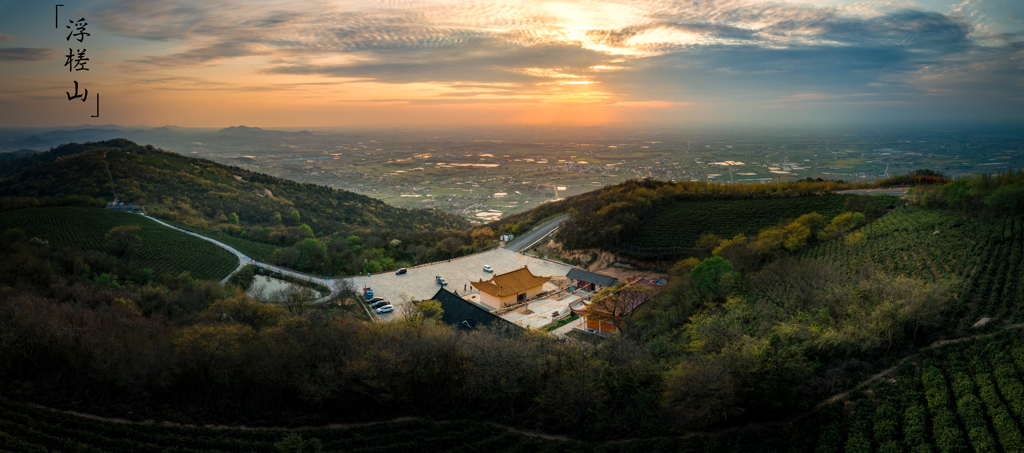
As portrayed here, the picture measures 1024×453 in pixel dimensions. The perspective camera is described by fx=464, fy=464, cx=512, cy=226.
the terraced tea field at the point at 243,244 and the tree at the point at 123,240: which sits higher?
the tree at the point at 123,240

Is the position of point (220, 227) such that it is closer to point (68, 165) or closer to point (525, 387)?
point (68, 165)

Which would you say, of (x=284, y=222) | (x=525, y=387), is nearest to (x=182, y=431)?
(x=525, y=387)

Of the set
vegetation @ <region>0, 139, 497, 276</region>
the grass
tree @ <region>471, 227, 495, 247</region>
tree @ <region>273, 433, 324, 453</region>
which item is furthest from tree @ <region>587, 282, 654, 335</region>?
the grass

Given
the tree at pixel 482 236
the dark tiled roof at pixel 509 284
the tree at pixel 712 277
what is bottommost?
the dark tiled roof at pixel 509 284

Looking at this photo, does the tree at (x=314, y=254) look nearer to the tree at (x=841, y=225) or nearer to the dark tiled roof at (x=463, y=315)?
the dark tiled roof at (x=463, y=315)

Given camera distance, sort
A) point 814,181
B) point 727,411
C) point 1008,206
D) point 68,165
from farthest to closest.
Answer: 1. point 68,165
2. point 814,181
3. point 1008,206
4. point 727,411

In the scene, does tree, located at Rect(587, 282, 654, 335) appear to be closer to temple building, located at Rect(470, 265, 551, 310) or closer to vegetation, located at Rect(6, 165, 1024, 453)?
vegetation, located at Rect(6, 165, 1024, 453)

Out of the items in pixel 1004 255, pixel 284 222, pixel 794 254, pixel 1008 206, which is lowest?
pixel 284 222

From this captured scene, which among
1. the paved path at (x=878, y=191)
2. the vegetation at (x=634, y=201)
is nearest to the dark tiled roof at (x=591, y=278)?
the vegetation at (x=634, y=201)
